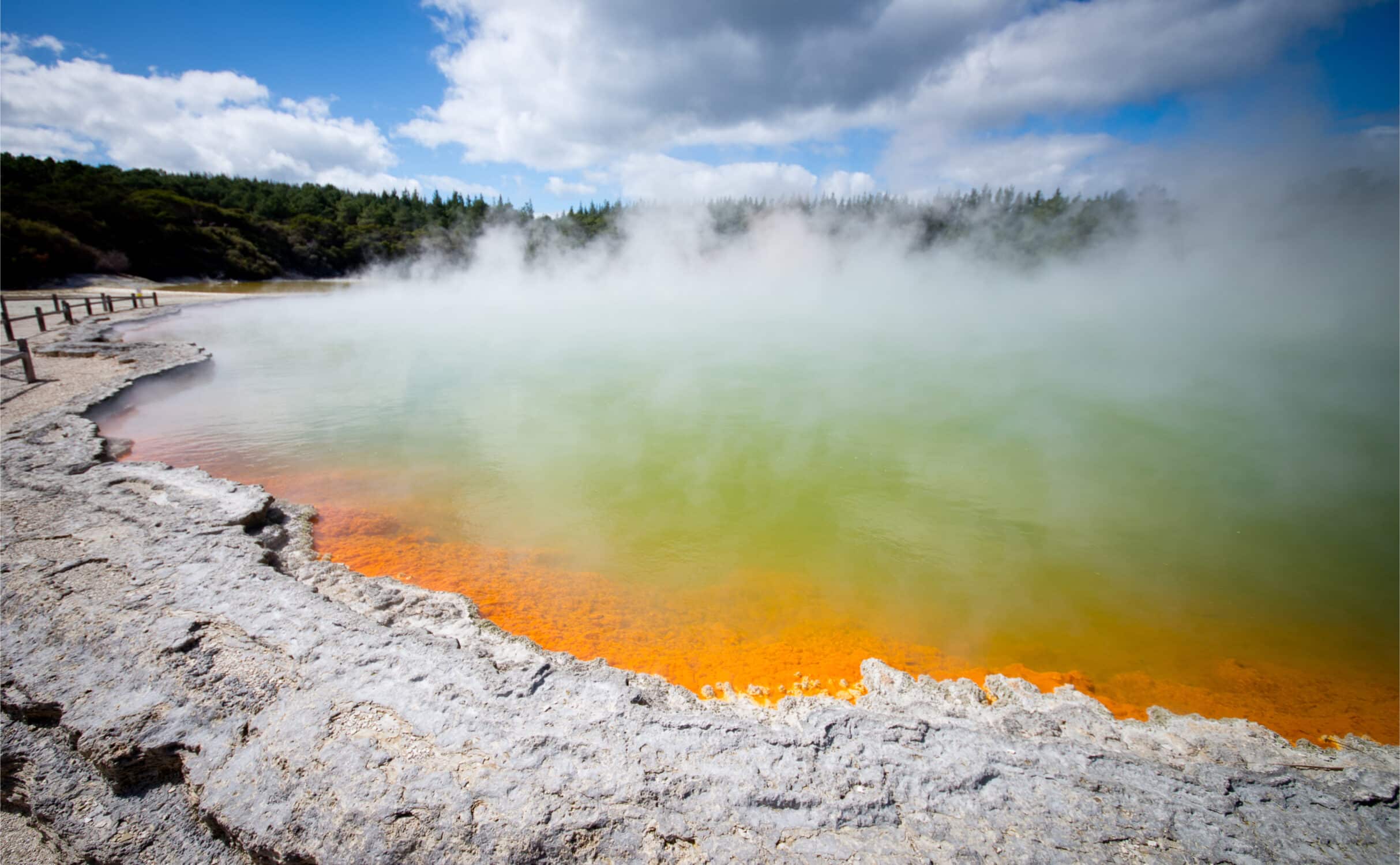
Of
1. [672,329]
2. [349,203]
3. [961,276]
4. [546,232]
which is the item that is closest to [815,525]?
[672,329]

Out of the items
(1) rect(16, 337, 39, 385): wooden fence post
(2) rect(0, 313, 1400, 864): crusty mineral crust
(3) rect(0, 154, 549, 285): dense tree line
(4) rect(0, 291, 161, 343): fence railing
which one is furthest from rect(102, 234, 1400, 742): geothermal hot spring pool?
(3) rect(0, 154, 549, 285): dense tree line

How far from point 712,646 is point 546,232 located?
3501 cm

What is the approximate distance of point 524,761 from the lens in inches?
64.4

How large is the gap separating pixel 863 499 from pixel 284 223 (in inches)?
1549

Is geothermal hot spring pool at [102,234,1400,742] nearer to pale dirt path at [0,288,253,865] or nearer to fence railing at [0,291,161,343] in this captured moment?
pale dirt path at [0,288,253,865]

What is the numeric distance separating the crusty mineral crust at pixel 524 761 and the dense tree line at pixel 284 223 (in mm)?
22771

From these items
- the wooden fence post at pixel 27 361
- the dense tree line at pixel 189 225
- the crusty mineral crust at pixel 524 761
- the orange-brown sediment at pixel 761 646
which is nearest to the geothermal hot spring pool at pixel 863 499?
the orange-brown sediment at pixel 761 646

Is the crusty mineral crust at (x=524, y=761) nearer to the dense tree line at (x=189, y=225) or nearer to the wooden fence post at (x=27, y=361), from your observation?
the wooden fence post at (x=27, y=361)

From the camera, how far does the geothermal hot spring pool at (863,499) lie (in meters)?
2.94

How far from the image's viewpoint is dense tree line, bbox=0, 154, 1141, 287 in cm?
1947

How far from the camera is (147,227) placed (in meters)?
22.2

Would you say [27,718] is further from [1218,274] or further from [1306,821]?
[1218,274]

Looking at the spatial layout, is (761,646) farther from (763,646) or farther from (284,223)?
(284,223)

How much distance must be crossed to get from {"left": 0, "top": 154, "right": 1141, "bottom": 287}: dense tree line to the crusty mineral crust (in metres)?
Result: 22.8
